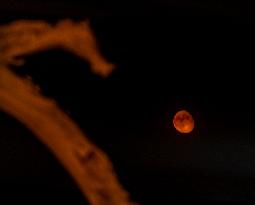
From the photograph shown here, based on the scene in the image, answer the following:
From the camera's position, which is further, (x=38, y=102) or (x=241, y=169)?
(x=241, y=169)

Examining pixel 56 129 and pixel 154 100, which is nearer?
pixel 56 129

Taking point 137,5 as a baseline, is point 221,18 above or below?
above

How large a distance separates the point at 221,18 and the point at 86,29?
2.03 feet

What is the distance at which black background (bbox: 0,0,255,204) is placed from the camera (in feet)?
7.96

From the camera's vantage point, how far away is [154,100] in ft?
8.52

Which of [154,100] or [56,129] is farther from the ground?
[154,100]

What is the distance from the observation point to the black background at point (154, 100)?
95.5 inches

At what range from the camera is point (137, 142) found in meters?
2.52

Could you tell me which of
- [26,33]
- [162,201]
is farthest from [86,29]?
[162,201]

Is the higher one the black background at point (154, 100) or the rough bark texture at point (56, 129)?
the black background at point (154, 100)

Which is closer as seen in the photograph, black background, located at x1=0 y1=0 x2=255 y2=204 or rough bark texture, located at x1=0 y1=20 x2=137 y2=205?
rough bark texture, located at x1=0 y1=20 x2=137 y2=205

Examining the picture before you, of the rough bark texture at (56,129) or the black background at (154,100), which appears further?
the black background at (154,100)

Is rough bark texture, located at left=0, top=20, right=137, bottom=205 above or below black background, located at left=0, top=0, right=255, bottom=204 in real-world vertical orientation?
below

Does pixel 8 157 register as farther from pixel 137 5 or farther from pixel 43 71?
pixel 137 5
